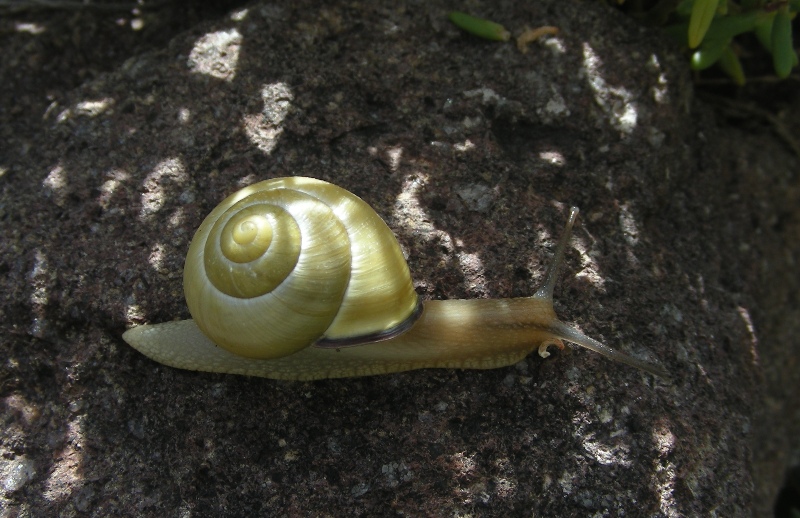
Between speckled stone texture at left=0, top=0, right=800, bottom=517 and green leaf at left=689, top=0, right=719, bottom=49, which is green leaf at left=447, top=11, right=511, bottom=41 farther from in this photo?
green leaf at left=689, top=0, right=719, bottom=49

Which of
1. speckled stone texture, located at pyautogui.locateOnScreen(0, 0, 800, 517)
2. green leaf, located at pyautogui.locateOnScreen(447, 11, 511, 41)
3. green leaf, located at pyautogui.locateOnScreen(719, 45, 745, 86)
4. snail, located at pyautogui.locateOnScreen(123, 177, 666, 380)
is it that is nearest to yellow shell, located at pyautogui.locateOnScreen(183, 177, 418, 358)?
snail, located at pyautogui.locateOnScreen(123, 177, 666, 380)

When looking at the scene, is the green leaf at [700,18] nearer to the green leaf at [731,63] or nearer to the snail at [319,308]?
the green leaf at [731,63]

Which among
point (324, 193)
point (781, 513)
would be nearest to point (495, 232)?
point (324, 193)

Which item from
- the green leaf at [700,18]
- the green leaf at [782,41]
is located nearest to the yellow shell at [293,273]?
the green leaf at [700,18]

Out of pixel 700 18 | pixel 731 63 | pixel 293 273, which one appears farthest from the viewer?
pixel 731 63

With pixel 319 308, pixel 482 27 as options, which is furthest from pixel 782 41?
pixel 319 308

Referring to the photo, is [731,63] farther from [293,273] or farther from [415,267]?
[293,273]

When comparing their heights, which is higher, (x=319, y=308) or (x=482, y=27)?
(x=482, y=27)
